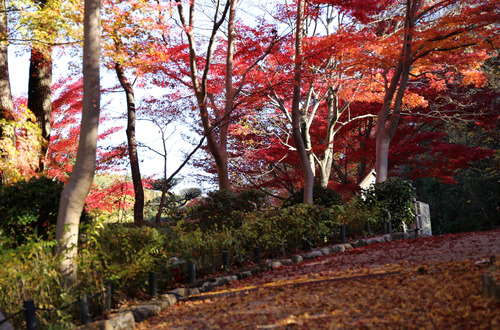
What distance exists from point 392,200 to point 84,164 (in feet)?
30.2

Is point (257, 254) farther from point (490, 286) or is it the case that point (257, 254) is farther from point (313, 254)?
point (490, 286)

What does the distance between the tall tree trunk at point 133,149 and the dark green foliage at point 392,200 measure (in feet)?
21.7

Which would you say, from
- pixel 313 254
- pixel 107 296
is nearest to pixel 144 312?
pixel 107 296

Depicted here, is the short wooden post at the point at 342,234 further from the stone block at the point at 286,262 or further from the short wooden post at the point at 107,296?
the short wooden post at the point at 107,296

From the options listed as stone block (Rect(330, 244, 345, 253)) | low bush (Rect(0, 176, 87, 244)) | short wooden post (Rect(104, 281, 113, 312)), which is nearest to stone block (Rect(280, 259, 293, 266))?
stone block (Rect(330, 244, 345, 253))

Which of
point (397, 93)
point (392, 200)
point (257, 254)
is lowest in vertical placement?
point (257, 254)

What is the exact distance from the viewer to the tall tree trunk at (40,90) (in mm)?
10734

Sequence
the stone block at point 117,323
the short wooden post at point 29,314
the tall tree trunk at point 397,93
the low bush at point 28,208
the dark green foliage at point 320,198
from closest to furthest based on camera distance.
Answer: the short wooden post at point 29,314, the stone block at point 117,323, the low bush at point 28,208, the tall tree trunk at point 397,93, the dark green foliage at point 320,198

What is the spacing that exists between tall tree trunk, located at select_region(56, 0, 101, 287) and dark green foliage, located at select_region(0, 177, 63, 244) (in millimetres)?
747

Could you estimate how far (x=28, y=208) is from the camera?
6172mm

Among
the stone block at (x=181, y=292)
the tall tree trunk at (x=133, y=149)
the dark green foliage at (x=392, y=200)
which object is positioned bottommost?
the stone block at (x=181, y=292)

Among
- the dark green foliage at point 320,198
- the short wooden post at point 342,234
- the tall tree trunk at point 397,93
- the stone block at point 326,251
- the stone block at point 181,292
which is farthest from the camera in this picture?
the dark green foliage at point 320,198

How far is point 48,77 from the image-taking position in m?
10.9

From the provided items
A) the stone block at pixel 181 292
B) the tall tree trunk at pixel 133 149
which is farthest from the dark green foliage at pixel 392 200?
the stone block at pixel 181 292
